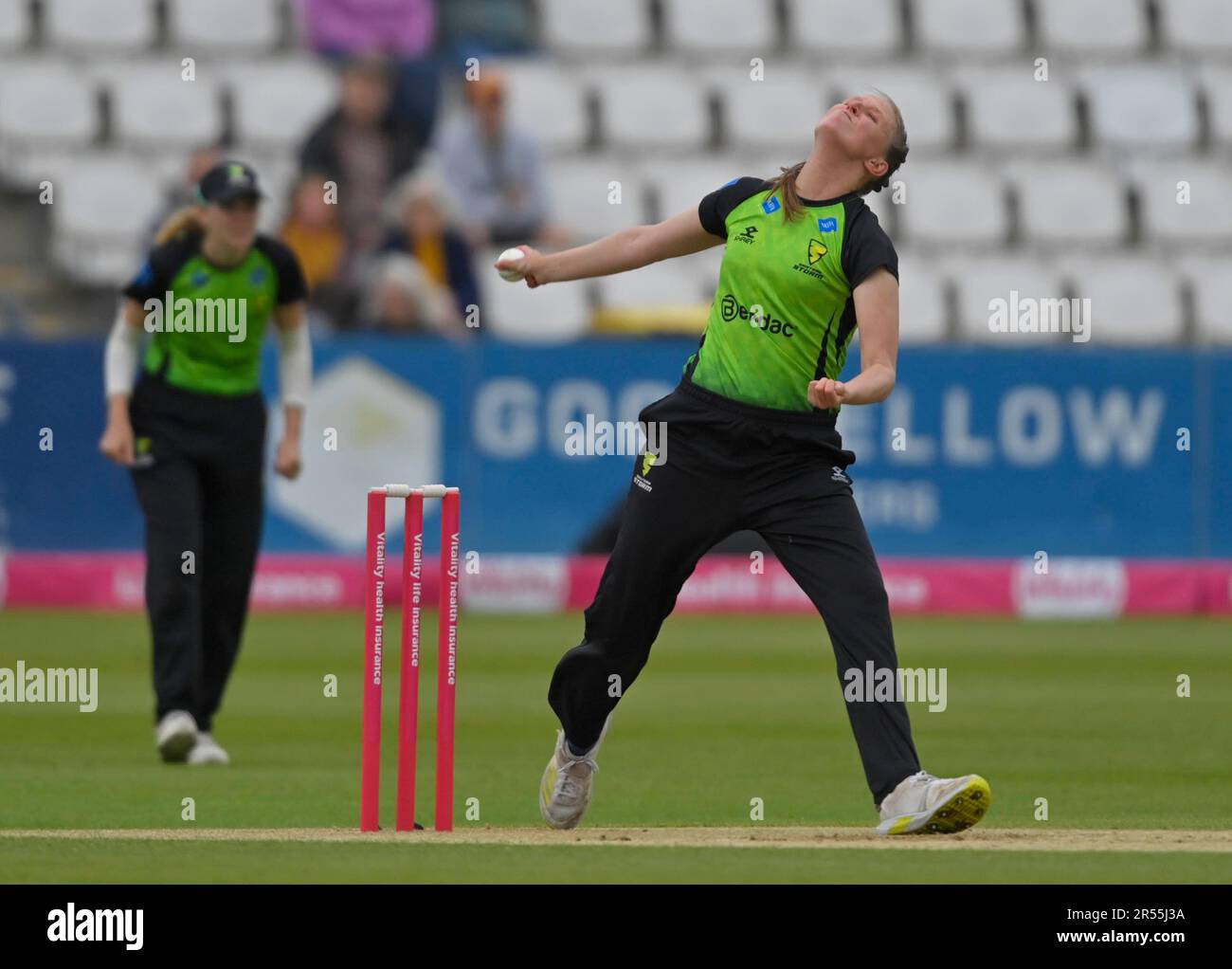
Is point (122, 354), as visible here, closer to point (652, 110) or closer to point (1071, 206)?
point (652, 110)

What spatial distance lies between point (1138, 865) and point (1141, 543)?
39.4 ft

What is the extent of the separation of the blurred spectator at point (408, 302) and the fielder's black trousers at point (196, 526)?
834 cm

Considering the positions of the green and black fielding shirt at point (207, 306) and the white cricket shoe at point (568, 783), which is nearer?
the white cricket shoe at point (568, 783)

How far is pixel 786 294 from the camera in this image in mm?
8414

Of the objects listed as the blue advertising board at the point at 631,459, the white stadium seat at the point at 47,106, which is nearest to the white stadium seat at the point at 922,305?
the blue advertising board at the point at 631,459

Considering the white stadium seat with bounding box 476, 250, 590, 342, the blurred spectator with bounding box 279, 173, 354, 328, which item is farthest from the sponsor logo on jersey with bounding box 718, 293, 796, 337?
the white stadium seat with bounding box 476, 250, 590, 342

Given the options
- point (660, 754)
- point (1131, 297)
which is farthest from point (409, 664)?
point (1131, 297)

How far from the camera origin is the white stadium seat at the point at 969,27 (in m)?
26.1

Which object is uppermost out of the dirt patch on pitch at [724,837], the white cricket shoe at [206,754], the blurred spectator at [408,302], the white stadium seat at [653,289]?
the white stadium seat at [653,289]

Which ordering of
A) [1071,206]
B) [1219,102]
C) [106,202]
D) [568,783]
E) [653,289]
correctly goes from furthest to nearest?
1. [1219,102]
2. [1071,206]
3. [653,289]
4. [106,202]
5. [568,783]

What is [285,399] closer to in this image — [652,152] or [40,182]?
[40,182]

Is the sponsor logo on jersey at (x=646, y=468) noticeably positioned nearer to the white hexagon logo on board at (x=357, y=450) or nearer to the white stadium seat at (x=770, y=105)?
the white hexagon logo on board at (x=357, y=450)

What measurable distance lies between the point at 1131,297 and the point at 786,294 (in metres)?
15.5
